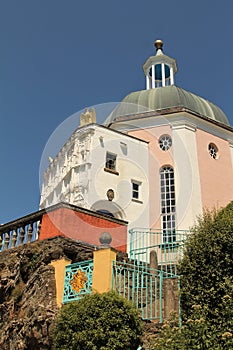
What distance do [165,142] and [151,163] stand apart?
1.70 m

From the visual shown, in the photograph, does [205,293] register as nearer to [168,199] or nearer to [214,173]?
[168,199]

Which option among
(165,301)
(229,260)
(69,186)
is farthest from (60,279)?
(69,186)

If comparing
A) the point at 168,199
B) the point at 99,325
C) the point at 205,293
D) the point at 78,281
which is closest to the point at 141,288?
the point at 78,281

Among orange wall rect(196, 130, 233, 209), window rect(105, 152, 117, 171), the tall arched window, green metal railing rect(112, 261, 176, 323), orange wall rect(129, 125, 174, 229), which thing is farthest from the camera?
orange wall rect(196, 130, 233, 209)

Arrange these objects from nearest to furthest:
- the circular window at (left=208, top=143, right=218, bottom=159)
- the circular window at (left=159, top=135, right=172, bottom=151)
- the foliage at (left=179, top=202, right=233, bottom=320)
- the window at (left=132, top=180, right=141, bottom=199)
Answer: the foliage at (left=179, top=202, right=233, bottom=320) → the window at (left=132, top=180, right=141, bottom=199) → the circular window at (left=159, top=135, right=172, bottom=151) → the circular window at (left=208, top=143, right=218, bottom=159)

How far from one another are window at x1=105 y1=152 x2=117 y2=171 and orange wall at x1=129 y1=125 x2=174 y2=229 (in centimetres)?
251

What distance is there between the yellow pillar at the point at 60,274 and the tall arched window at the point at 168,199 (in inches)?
545

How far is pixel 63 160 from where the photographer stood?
23797mm

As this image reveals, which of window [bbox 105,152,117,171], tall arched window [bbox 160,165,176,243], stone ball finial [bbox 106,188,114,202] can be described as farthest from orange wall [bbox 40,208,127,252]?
tall arched window [bbox 160,165,176,243]

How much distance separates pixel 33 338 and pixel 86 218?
4.03 m

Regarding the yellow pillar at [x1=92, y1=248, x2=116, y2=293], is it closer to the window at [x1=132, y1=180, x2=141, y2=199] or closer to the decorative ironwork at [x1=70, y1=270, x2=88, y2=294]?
the decorative ironwork at [x1=70, y1=270, x2=88, y2=294]

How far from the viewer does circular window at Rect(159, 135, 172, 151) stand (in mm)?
24734

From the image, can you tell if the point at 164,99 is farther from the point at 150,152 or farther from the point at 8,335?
the point at 8,335

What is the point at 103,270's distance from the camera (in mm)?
8500
